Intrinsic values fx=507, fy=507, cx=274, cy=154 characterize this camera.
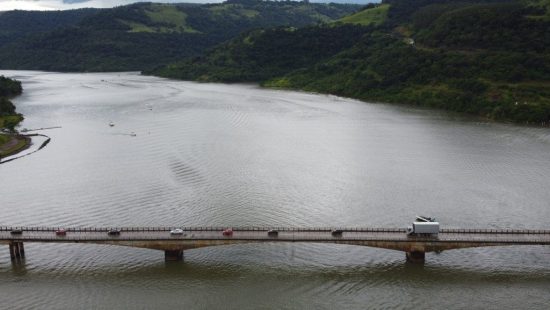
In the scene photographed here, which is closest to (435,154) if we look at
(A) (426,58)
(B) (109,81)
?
(A) (426,58)

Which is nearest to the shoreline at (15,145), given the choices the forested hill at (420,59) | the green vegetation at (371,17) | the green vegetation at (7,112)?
the green vegetation at (7,112)

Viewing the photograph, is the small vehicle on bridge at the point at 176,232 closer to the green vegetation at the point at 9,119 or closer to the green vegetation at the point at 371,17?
the green vegetation at the point at 9,119

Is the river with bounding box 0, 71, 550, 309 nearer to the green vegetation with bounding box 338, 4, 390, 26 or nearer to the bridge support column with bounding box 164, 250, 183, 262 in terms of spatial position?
the bridge support column with bounding box 164, 250, 183, 262

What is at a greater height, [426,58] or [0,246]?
[426,58]

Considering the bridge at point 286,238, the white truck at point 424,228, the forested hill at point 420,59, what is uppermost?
the forested hill at point 420,59

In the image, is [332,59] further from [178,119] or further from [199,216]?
[199,216]
